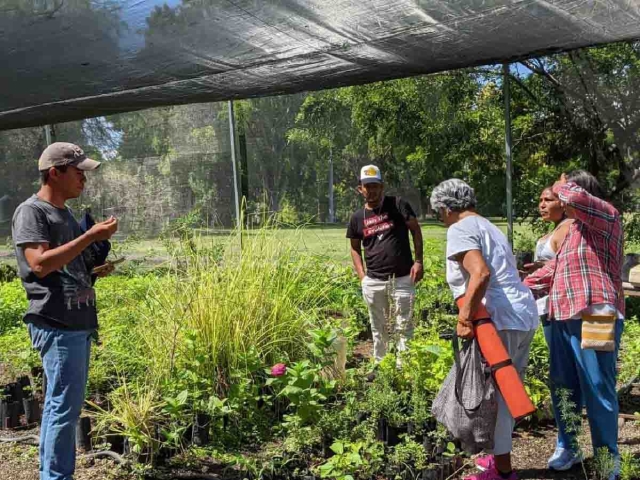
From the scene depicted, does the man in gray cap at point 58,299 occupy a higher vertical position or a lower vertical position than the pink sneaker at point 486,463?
higher

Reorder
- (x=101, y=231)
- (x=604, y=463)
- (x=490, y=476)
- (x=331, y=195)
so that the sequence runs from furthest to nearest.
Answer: (x=331, y=195)
(x=490, y=476)
(x=604, y=463)
(x=101, y=231)

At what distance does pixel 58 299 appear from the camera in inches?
101

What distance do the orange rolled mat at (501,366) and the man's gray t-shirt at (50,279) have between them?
5.39 ft

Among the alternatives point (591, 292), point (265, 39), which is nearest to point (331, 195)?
point (265, 39)

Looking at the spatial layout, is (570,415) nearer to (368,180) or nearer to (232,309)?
(232,309)

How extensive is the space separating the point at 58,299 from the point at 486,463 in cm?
205

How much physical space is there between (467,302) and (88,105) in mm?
4290

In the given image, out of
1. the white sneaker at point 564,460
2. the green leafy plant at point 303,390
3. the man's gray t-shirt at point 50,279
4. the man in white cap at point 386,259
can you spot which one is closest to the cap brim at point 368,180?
the man in white cap at point 386,259

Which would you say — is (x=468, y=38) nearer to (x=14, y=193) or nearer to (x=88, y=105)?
(x=88, y=105)

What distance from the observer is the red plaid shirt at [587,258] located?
2.73 metres

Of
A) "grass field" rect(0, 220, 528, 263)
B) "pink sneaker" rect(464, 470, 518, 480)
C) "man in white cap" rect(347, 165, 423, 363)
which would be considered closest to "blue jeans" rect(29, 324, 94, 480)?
"pink sneaker" rect(464, 470, 518, 480)

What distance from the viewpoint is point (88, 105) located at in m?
5.75

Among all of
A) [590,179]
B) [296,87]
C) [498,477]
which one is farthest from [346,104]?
[498,477]

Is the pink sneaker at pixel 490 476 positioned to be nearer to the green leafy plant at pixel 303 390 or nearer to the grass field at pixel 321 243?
the green leafy plant at pixel 303 390
